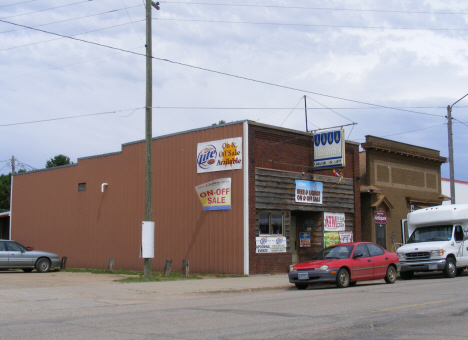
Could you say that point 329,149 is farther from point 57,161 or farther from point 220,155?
point 57,161

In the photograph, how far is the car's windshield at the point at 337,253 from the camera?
16.0m

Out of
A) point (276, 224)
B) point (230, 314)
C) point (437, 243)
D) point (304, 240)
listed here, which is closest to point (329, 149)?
point (276, 224)

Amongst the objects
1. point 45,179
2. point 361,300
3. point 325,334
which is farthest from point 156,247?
point 325,334

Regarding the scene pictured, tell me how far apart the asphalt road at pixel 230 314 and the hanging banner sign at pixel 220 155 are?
7.09 metres

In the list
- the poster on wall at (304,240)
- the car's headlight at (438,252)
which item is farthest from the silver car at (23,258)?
the car's headlight at (438,252)

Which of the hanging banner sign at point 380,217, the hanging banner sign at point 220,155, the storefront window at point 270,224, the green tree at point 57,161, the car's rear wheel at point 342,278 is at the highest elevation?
the green tree at point 57,161

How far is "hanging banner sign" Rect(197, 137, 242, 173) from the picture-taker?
21.3 metres

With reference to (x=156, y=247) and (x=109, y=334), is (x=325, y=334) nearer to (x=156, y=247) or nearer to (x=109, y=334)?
(x=109, y=334)

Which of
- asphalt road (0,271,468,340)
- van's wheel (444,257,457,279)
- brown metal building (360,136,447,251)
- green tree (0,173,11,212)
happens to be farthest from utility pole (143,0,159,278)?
green tree (0,173,11,212)

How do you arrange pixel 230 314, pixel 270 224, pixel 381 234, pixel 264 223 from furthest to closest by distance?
pixel 381 234 → pixel 270 224 → pixel 264 223 → pixel 230 314

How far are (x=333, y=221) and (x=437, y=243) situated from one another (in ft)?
19.2

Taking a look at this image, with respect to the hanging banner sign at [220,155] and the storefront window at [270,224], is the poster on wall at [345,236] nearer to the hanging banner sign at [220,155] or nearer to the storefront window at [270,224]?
the storefront window at [270,224]

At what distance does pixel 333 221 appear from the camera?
24578 millimetres

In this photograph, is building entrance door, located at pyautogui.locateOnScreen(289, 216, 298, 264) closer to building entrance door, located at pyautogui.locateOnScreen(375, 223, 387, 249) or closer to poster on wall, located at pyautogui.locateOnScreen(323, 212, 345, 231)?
poster on wall, located at pyautogui.locateOnScreen(323, 212, 345, 231)
